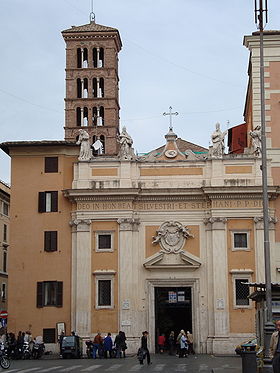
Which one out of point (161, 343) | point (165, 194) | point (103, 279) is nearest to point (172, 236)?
point (165, 194)

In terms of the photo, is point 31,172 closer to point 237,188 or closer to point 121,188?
point 121,188

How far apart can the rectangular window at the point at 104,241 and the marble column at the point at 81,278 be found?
563 mm

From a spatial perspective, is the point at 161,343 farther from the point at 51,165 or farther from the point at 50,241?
the point at 51,165

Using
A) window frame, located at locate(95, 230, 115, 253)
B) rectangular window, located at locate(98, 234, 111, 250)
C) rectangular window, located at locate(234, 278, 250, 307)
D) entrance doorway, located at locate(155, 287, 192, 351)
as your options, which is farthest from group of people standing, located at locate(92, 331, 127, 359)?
rectangular window, located at locate(234, 278, 250, 307)

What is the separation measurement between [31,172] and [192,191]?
9.87 m

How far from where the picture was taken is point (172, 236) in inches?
1748

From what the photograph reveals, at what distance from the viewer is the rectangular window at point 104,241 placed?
1750 inches

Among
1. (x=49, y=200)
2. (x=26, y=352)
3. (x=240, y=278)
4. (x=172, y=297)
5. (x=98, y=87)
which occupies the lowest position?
(x=26, y=352)

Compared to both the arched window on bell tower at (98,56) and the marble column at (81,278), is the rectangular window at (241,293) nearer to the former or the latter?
the marble column at (81,278)

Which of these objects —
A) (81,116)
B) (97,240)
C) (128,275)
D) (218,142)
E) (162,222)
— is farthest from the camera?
(81,116)

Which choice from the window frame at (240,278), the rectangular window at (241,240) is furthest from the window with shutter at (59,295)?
the rectangular window at (241,240)

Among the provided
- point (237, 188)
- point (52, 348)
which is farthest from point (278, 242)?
point (52, 348)

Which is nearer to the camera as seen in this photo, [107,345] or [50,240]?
[107,345]

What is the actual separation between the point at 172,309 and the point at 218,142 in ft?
46.2
